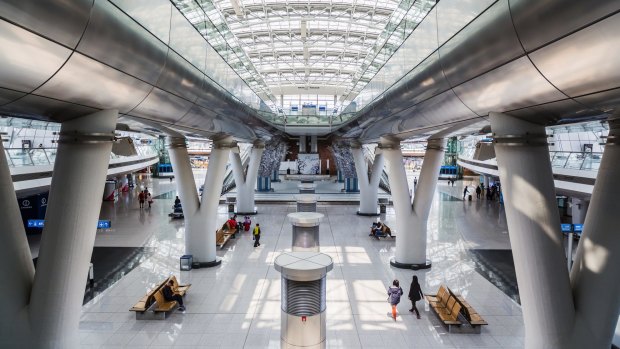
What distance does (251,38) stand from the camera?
3959cm

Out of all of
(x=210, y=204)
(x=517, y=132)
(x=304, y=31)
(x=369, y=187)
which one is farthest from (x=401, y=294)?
(x=304, y=31)

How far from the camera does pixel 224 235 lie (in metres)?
17.7

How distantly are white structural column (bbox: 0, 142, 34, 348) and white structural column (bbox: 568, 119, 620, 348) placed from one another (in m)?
7.20

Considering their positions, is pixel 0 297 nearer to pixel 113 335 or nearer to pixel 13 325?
pixel 13 325

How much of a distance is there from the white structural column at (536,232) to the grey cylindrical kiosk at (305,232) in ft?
27.9

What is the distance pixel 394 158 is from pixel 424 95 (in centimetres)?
671

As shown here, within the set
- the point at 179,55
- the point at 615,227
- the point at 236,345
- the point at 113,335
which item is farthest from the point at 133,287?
the point at 615,227

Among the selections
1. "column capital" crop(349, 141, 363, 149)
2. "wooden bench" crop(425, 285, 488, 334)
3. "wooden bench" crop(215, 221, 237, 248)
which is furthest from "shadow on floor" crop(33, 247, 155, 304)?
"column capital" crop(349, 141, 363, 149)

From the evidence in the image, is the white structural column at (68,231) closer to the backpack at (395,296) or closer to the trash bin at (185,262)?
the backpack at (395,296)

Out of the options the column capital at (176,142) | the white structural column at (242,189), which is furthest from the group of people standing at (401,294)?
the white structural column at (242,189)

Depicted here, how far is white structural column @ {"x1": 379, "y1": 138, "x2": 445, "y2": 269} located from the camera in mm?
13484

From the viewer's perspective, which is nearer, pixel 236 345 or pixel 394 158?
pixel 236 345

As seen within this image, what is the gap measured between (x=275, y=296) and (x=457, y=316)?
471 centimetres

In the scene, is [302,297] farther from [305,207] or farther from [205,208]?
[305,207]
